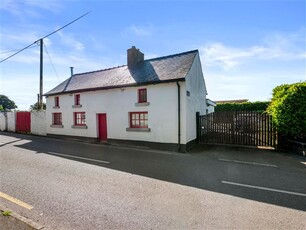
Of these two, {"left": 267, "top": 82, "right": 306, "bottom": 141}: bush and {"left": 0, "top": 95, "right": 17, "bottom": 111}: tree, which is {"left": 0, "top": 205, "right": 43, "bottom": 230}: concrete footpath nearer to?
{"left": 267, "top": 82, "right": 306, "bottom": 141}: bush

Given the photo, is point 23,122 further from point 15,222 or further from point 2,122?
point 15,222

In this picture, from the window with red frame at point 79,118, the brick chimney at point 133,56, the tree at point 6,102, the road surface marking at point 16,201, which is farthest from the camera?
the tree at point 6,102

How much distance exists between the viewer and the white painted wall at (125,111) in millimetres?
11414

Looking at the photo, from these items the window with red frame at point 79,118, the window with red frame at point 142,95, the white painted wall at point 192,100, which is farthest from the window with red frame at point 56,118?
the white painted wall at point 192,100

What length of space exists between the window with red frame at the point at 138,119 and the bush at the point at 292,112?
789 centimetres

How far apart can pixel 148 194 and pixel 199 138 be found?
919 centimetres

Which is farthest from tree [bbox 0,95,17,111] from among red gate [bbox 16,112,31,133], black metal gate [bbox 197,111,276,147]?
black metal gate [bbox 197,111,276,147]

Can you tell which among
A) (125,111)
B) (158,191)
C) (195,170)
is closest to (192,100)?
(125,111)

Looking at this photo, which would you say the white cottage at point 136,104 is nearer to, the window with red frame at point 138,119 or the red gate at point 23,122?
the window with red frame at point 138,119

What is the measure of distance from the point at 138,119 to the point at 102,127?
3.45 m

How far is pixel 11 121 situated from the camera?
72.4 feet

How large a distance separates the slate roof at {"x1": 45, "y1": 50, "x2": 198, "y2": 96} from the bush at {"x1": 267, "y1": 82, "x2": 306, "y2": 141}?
18.8ft

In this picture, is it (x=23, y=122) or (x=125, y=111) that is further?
(x=23, y=122)

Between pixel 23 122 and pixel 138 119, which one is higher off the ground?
pixel 138 119
